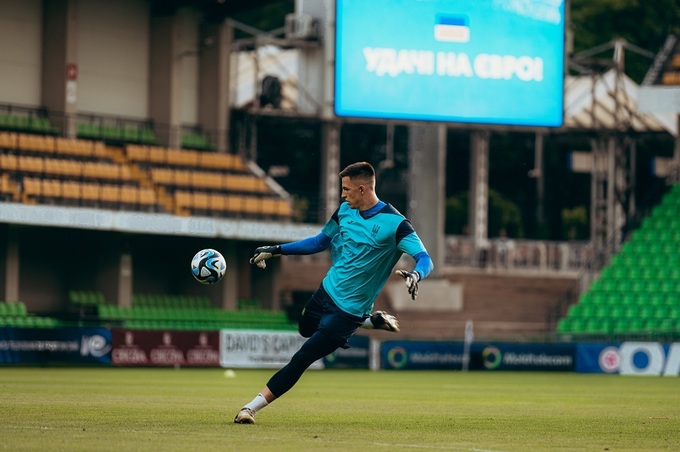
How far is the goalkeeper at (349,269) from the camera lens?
Result: 13.8 meters

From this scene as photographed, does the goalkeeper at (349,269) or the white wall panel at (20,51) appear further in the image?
the white wall panel at (20,51)

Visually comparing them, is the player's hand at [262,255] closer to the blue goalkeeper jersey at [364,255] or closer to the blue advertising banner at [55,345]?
the blue goalkeeper jersey at [364,255]

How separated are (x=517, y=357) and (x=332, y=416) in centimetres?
2437

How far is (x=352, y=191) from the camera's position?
1395 centimetres

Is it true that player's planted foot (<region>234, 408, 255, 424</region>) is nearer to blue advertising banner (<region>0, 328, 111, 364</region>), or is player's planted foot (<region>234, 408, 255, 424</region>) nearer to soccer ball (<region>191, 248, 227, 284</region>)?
soccer ball (<region>191, 248, 227, 284</region>)

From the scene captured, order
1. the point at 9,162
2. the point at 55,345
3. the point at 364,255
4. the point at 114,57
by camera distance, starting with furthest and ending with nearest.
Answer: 1. the point at 114,57
2. the point at 9,162
3. the point at 55,345
4. the point at 364,255

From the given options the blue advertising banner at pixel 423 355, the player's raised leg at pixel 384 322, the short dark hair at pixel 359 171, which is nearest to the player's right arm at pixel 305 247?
the short dark hair at pixel 359 171

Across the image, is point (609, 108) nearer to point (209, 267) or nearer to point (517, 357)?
point (517, 357)

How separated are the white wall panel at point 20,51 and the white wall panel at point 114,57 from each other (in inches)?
60.9

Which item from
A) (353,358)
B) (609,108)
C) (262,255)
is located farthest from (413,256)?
(609,108)

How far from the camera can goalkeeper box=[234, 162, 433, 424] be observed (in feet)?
45.3

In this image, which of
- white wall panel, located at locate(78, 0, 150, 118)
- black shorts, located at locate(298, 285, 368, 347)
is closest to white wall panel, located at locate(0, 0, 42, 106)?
white wall panel, located at locate(78, 0, 150, 118)

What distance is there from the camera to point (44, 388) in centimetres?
2167

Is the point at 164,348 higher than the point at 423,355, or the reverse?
the point at 164,348
